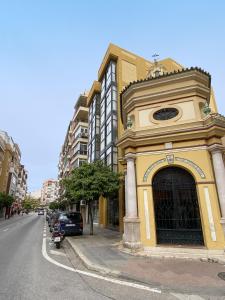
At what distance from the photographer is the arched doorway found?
9203mm

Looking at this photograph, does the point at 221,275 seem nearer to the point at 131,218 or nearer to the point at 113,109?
the point at 131,218

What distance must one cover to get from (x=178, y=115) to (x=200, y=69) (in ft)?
9.60

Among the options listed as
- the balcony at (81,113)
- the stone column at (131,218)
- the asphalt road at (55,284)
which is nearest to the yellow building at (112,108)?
the stone column at (131,218)

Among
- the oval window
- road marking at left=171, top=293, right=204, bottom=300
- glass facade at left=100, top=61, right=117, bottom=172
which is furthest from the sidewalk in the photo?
glass facade at left=100, top=61, right=117, bottom=172

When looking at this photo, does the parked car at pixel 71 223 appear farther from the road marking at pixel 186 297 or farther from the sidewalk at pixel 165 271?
the road marking at pixel 186 297

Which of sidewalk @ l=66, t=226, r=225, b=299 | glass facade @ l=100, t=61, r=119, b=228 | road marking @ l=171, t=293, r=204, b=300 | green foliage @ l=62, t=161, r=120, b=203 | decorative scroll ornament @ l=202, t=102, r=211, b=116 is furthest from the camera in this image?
glass facade @ l=100, t=61, r=119, b=228

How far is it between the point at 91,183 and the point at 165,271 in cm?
921

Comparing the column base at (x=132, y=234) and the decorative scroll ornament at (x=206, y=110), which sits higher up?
the decorative scroll ornament at (x=206, y=110)

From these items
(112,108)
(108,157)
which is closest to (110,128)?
(112,108)

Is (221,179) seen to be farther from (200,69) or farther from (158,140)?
(200,69)

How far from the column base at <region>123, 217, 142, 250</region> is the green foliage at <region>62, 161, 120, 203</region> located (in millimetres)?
5288

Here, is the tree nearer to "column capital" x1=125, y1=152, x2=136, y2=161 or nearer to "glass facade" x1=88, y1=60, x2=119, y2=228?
"column capital" x1=125, y1=152, x2=136, y2=161

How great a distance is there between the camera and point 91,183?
1484 centimetres

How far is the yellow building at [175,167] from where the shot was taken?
9031 millimetres
